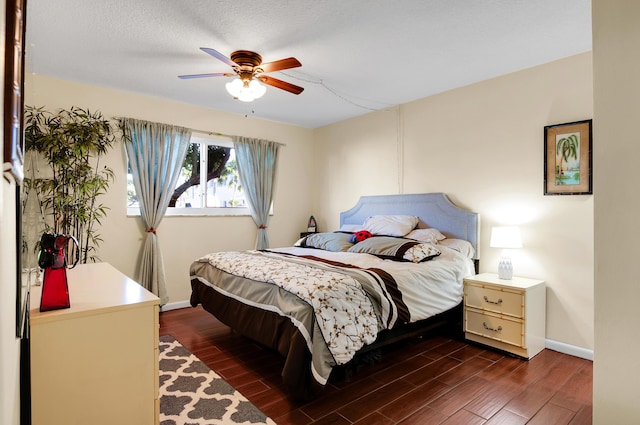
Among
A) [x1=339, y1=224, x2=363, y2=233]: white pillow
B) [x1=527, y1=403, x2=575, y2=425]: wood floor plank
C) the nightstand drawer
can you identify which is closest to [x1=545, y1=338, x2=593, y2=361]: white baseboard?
the nightstand drawer

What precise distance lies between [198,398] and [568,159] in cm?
342

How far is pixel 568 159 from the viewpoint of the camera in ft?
9.69

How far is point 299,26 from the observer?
2488mm

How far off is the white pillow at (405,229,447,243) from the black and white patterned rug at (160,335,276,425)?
2.30 m

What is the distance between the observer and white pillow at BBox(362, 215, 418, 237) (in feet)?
12.6

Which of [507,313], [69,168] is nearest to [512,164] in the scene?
[507,313]

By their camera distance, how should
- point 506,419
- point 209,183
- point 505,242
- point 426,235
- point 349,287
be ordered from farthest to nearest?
point 209,183
point 426,235
point 505,242
point 349,287
point 506,419

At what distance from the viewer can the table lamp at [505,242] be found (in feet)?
10.0

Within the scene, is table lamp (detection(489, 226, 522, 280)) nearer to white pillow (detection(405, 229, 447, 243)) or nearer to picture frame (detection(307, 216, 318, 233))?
white pillow (detection(405, 229, 447, 243))

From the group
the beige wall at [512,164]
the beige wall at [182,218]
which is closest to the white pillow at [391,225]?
the beige wall at [512,164]

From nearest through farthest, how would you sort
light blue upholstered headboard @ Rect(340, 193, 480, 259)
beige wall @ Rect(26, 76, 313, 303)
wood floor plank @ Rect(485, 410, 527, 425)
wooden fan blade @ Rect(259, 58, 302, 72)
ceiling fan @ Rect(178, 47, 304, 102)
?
1. wood floor plank @ Rect(485, 410, 527, 425)
2. wooden fan blade @ Rect(259, 58, 302, 72)
3. ceiling fan @ Rect(178, 47, 304, 102)
4. light blue upholstered headboard @ Rect(340, 193, 480, 259)
5. beige wall @ Rect(26, 76, 313, 303)

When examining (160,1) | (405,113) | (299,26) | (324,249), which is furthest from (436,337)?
(160,1)

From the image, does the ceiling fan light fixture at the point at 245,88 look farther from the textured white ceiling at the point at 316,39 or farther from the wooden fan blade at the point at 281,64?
the textured white ceiling at the point at 316,39

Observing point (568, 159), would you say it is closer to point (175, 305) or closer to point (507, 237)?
point (507, 237)
